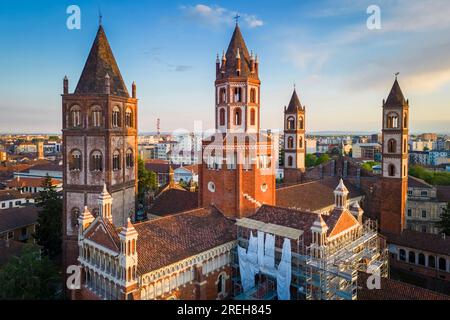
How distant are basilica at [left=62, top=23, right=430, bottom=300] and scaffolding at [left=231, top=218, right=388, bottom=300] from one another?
84 millimetres

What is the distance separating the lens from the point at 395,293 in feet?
87.9

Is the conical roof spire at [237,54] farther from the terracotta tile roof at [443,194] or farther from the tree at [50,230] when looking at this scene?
the terracotta tile roof at [443,194]

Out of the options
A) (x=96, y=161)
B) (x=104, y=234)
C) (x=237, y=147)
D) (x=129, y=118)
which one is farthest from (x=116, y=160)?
(x=237, y=147)

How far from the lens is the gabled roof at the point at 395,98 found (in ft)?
154

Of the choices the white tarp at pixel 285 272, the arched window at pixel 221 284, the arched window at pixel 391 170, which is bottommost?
the arched window at pixel 221 284

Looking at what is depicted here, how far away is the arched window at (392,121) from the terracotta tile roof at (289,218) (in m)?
24.8

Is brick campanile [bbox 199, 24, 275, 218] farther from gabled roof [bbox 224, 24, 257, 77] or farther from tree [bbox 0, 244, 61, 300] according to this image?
tree [bbox 0, 244, 61, 300]

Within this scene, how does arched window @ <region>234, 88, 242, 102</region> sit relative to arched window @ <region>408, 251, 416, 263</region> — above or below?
above

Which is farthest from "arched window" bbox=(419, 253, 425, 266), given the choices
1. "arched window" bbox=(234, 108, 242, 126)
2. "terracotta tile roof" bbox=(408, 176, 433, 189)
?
"arched window" bbox=(234, 108, 242, 126)

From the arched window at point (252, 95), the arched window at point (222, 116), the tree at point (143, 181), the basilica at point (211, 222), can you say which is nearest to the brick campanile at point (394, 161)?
the basilica at point (211, 222)

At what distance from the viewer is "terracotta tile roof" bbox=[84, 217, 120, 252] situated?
24.0 m

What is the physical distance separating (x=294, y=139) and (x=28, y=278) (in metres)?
47.2
